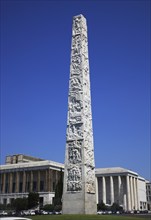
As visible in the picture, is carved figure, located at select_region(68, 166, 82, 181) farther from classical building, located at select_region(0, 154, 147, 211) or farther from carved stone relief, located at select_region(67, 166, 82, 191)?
classical building, located at select_region(0, 154, 147, 211)

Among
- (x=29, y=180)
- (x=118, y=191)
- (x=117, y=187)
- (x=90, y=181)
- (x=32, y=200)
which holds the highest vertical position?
(x=29, y=180)

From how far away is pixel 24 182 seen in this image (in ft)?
254

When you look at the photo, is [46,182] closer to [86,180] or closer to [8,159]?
[8,159]

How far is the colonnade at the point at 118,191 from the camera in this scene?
3106 inches

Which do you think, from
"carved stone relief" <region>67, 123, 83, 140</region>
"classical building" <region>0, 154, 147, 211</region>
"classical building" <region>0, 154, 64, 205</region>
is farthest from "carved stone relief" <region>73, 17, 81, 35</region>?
"classical building" <region>0, 154, 147, 211</region>

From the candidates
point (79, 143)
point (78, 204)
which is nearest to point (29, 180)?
point (79, 143)

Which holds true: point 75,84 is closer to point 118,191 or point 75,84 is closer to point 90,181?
point 90,181

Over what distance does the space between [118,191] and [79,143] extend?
5625 cm

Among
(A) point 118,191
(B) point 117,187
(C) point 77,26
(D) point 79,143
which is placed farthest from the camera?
(B) point 117,187

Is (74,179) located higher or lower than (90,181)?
higher

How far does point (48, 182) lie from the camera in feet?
241

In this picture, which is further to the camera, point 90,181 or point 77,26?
point 77,26

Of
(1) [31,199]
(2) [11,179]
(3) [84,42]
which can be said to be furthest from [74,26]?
(2) [11,179]

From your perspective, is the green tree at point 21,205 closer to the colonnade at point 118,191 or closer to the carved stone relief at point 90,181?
the colonnade at point 118,191
